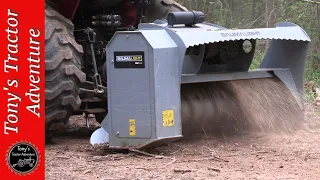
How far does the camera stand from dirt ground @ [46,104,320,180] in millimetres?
5152

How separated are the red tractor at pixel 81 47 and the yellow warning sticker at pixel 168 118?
2.81 feet

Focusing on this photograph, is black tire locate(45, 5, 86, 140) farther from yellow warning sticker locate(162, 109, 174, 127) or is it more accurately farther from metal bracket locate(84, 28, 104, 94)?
yellow warning sticker locate(162, 109, 174, 127)

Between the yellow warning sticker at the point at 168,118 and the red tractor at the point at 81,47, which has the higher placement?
the red tractor at the point at 81,47

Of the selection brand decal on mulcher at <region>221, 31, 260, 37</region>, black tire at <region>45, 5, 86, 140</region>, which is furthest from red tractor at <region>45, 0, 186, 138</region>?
brand decal on mulcher at <region>221, 31, 260, 37</region>

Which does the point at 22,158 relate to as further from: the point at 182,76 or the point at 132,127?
the point at 182,76

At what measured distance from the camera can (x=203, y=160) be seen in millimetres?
5695

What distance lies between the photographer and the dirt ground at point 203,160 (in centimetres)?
515

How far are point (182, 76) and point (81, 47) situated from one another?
3.00 feet

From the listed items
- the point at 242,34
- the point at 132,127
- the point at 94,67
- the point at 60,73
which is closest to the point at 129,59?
the point at 132,127

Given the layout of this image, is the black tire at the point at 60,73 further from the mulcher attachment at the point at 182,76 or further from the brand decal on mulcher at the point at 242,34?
the brand decal on mulcher at the point at 242,34

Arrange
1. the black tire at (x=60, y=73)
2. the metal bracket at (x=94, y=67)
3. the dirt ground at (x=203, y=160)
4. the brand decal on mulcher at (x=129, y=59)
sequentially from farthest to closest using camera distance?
the metal bracket at (x=94, y=67), the black tire at (x=60, y=73), the brand decal on mulcher at (x=129, y=59), the dirt ground at (x=203, y=160)

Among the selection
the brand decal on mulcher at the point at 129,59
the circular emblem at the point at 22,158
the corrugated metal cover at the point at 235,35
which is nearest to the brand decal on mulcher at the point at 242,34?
the corrugated metal cover at the point at 235,35

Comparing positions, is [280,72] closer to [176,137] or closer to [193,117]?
[193,117]

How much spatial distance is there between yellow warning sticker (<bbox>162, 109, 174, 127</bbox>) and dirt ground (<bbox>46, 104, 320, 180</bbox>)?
0.26 meters
